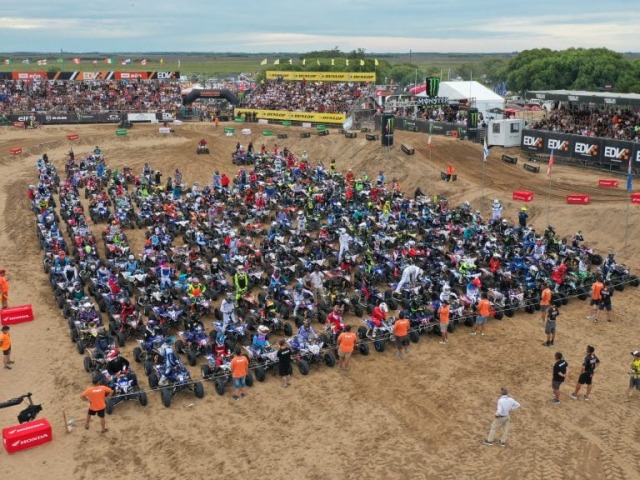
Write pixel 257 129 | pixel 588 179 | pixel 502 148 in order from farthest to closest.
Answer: pixel 257 129 < pixel 502 148 < pixel 588 179

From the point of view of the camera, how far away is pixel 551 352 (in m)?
16.2

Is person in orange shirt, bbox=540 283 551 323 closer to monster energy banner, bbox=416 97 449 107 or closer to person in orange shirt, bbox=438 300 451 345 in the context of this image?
person in orange shirt, bbox=438 300 451 345

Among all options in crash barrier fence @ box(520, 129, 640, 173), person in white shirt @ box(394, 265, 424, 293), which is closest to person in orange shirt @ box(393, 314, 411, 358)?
person in white shirt @ box(394, 265, 424, 293)

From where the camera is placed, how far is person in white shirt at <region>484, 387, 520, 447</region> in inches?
460

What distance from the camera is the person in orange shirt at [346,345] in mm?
14758

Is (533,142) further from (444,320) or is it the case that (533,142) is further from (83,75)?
(83,75)

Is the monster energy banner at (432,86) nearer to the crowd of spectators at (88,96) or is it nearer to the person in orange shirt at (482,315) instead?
the crowd of spectators at (88,96)

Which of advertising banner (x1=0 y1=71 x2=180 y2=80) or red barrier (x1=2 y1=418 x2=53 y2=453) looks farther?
advertising banner (x1=0 y1=71 x2=180 y2=80)

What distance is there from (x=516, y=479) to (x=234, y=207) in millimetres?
20694

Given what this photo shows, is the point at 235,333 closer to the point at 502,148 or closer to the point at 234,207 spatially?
the point at 234,207

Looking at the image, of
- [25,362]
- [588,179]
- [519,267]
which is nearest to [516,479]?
[519,267]

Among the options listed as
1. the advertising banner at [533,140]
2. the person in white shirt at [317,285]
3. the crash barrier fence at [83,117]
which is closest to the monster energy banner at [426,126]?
the advertising banner at [533,140]

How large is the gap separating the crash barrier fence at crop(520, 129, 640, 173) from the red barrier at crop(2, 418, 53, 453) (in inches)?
1122

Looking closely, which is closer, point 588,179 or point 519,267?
point 519,267
